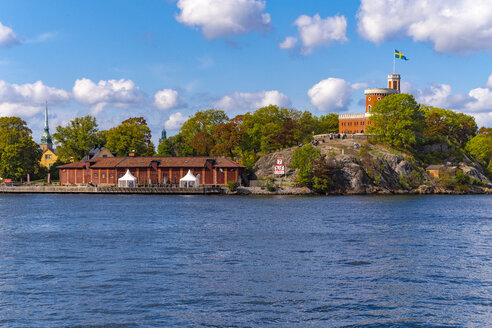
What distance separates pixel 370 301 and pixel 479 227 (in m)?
28.5

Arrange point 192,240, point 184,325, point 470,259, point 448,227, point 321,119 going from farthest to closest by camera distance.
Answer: point 321,119 → point 448,227 → point 192,240 → point 470,259 → point 184,325

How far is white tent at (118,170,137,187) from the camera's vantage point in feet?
344

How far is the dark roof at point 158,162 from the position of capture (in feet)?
343

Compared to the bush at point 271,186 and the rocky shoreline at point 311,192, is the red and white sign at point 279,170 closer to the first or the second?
A: the bush at point 271,186

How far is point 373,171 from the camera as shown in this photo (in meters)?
103

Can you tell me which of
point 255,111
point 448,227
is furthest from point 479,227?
point 255,111

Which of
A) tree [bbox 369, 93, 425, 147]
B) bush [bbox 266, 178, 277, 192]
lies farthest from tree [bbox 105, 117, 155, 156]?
tree [bbox 369, 93, 425, 147]

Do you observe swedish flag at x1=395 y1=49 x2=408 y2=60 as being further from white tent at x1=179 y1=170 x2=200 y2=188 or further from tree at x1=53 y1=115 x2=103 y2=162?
tree at x1=53 y1=115 x2=103 y2=162

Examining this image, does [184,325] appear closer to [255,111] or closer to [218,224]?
[218,224]

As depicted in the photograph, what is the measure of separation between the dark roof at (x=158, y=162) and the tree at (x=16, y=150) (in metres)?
8.57

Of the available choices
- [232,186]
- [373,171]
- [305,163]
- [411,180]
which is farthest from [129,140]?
[411,180]

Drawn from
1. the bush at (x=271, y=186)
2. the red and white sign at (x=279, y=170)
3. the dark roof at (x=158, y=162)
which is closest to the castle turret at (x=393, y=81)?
the red and white sign at (x=279, y=170)

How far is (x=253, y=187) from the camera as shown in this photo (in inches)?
3984

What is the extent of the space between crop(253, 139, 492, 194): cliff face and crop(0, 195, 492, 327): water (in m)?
52.3
